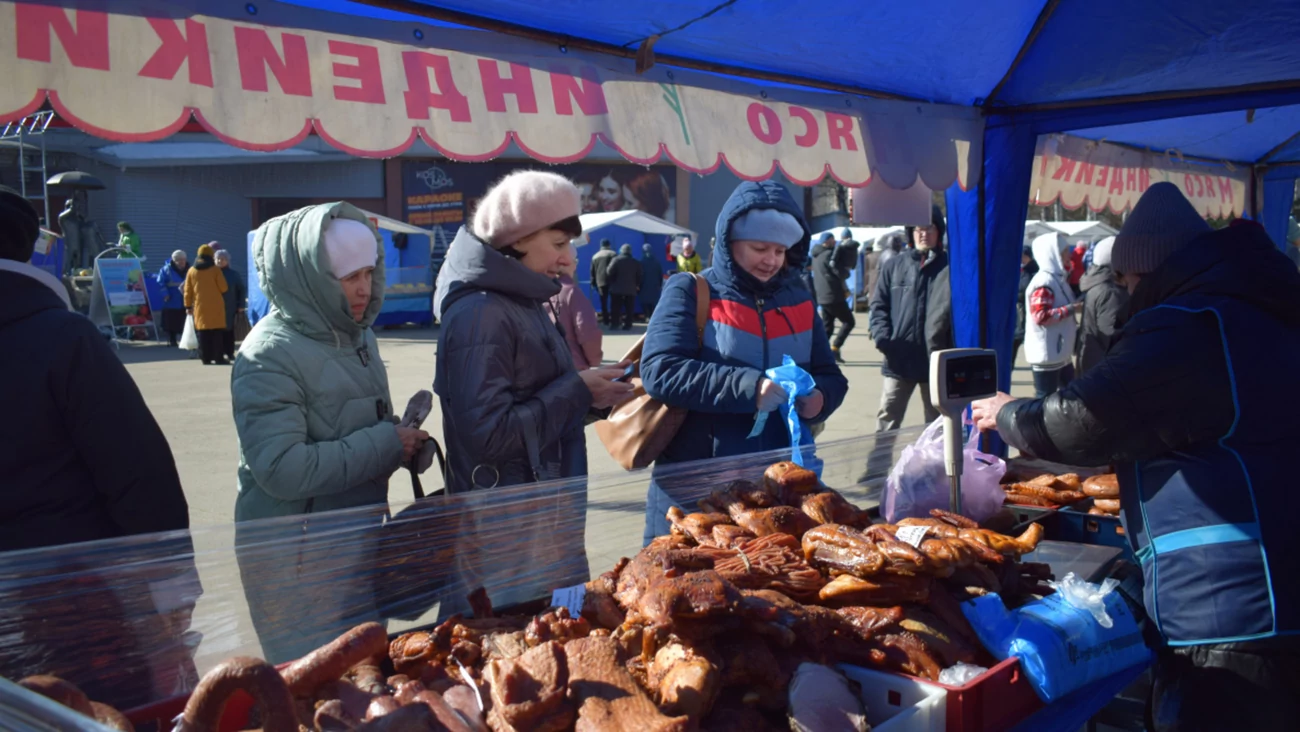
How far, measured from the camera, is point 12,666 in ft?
5.49

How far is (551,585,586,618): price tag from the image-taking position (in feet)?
6.64

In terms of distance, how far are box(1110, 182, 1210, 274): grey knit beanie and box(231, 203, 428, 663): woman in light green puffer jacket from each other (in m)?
2.25

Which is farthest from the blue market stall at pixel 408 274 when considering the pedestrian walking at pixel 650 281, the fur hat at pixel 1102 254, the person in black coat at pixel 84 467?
the person in black coat at pixel 84 467

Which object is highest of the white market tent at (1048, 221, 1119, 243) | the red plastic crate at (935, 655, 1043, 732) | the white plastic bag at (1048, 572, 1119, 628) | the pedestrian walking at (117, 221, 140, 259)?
the pedestrian walking at (117, 221, 140, 259)

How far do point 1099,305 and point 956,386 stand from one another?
5128 millimetres

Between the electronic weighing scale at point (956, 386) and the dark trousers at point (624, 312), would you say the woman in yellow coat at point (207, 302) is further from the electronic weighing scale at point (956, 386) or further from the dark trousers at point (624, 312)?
the electronic weighing scale at point (956, 386)

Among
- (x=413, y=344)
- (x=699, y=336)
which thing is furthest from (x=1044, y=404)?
(x=413, y=344)

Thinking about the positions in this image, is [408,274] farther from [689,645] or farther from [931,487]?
[689,645]

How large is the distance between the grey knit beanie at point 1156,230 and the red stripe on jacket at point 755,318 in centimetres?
119

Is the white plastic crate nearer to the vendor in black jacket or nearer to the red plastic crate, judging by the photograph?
the red plastic crate

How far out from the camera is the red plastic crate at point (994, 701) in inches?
71.9

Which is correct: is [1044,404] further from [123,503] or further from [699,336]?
[123,503]

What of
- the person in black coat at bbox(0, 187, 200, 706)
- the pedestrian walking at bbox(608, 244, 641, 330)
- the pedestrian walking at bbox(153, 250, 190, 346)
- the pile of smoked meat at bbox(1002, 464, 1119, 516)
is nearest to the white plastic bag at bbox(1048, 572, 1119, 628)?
the pile of smoked meat at bbox(1002, 464, 1119, 516)

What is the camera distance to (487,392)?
2.69 m
